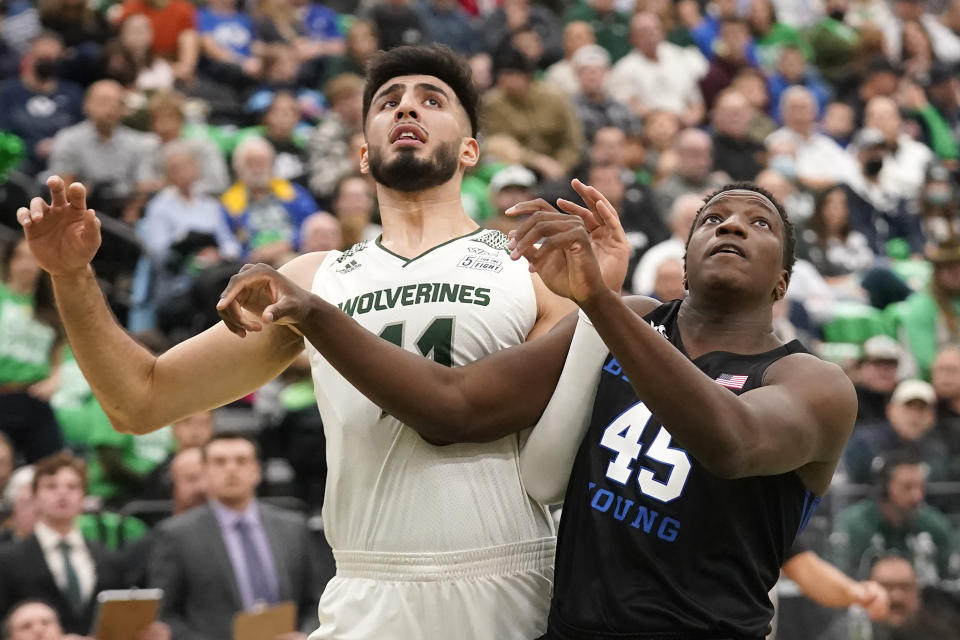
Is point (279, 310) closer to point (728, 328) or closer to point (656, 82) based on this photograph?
point (728, 328)

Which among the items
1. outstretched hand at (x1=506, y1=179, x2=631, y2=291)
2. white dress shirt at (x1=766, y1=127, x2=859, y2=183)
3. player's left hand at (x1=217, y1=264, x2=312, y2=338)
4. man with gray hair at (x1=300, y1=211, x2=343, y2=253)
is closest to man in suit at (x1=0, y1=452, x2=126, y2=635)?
man with gray hair at (x1=300, y1=211, x2=343, y2=253)

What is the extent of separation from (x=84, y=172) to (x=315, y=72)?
332 centimetres

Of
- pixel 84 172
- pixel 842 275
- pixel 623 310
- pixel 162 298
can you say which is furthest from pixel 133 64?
pixel 623 310

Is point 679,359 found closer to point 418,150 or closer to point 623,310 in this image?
point 623,310

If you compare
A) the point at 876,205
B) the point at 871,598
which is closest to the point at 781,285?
the point at 871,598

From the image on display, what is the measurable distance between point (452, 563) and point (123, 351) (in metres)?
1.14

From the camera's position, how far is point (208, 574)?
23.4 feet

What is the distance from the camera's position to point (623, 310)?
3352 millimetres

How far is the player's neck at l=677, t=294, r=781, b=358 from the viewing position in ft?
12.7

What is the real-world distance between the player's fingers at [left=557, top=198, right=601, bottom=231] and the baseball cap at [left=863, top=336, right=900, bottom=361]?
659cm

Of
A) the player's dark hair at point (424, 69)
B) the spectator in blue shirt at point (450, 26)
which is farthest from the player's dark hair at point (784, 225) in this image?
the spectator in blue shirt at point (450, 26)

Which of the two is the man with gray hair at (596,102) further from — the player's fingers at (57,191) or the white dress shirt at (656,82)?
the player's fingers at (57,191)

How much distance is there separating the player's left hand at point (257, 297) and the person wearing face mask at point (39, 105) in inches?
322

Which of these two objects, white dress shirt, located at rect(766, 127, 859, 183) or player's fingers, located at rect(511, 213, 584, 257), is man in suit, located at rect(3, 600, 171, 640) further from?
white dress shirt, located at rect(766, 127, 859, 183)
